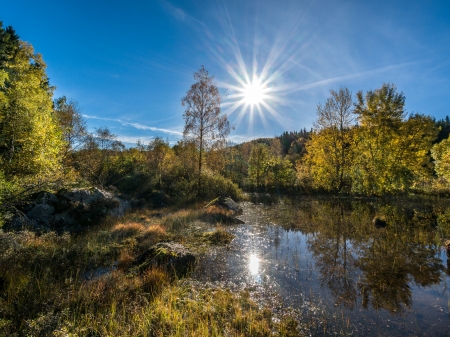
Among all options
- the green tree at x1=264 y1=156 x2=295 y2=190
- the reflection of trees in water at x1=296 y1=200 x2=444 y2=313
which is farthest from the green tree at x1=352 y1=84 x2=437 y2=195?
the green tree at x1=264 y1=156 x2=295 y2=190

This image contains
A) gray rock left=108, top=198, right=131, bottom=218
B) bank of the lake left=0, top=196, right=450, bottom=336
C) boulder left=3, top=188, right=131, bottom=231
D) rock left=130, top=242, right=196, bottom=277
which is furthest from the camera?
gray rock left=108, top=198, right=131, bottom=218

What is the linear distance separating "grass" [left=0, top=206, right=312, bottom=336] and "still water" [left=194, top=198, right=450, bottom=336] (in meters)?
0.99

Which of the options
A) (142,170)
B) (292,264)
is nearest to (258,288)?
(292,264)

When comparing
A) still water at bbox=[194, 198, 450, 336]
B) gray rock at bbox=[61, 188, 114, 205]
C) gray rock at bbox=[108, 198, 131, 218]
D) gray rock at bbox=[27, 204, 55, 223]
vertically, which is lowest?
still water at bbox=[194, 198, 450, 336]

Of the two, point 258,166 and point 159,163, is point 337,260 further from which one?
point 258,166

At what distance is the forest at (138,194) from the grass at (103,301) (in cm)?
3

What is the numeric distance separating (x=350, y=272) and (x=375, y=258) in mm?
1829

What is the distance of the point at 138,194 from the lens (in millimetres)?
22891

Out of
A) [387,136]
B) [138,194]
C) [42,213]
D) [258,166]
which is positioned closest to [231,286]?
[42,213]

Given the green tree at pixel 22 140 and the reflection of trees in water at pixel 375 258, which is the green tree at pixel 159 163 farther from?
the reflection of trees in water at pixel 375 258

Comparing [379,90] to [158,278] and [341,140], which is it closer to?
[341,140]

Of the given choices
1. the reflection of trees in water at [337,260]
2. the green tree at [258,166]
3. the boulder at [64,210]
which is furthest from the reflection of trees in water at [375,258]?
the green tree at [258,166]

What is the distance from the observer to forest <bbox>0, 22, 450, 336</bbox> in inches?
180

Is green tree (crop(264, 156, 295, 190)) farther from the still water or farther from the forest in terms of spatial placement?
the still water
